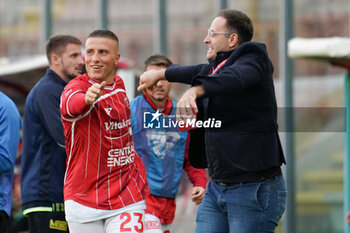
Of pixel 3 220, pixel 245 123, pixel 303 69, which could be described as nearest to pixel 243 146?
pixel 245 123

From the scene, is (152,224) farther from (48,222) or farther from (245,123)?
(245,123)

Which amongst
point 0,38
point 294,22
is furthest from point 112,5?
point 294,22

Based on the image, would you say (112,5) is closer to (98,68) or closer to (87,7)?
(87,7)

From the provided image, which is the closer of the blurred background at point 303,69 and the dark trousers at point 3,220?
the dark trousers at point 3,220

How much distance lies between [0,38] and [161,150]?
19.3 ft

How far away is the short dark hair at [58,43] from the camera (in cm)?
618

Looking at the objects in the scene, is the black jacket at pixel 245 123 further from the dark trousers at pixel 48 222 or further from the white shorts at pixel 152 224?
the dark trousers at pixel 48 222

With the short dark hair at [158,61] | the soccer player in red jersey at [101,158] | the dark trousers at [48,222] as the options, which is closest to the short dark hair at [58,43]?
the short dark hair at [158,61]

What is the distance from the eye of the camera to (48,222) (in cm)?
574

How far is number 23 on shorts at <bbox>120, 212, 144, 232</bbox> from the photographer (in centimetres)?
473

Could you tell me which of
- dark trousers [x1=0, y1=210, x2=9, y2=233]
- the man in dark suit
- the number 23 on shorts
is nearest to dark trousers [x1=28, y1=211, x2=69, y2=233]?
dark trousers [x1=0, y1=210, x2=9, y2=233]

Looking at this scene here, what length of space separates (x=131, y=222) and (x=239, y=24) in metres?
1.28

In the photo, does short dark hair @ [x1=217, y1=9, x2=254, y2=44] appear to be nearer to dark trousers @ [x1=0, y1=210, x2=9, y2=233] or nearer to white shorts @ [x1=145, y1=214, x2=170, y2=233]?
white shorts @ [x1=145, y1=214, x2=170, y2=233]

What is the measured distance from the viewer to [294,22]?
395 inches
